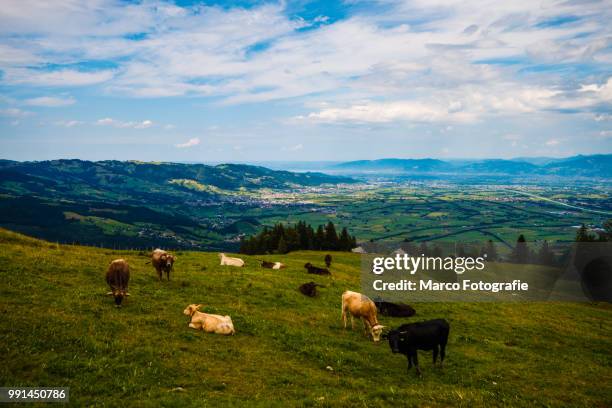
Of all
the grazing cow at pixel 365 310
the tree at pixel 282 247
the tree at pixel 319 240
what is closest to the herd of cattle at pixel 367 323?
the grazing cow at pixel 365 310

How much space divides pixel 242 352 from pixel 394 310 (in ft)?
45.1

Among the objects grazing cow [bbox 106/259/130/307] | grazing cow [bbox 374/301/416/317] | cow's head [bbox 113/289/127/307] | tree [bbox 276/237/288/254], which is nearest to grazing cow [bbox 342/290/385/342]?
grazing cow [bbox 374/301/416/317]

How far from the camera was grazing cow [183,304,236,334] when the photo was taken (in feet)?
59.6

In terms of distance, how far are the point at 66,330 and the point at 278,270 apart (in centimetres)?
2479

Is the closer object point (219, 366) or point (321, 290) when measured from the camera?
point (219, 366)

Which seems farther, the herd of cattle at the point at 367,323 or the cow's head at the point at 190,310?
the cow's head at the point at 190,310

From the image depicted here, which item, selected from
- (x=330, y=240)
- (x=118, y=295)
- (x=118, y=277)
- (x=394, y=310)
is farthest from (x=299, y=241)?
(x=118, y=295)

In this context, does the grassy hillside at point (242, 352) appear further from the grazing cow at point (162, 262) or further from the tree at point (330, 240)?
the tree at point (330, 240)

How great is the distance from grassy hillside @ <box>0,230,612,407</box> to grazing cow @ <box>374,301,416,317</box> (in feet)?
2.65

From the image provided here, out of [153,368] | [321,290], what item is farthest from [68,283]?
[321,290]

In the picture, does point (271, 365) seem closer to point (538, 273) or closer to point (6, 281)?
point (6, 281)

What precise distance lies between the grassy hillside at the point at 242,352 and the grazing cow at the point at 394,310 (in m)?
0.81

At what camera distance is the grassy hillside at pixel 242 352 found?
41.3 ft

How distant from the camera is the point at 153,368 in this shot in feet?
44.3
